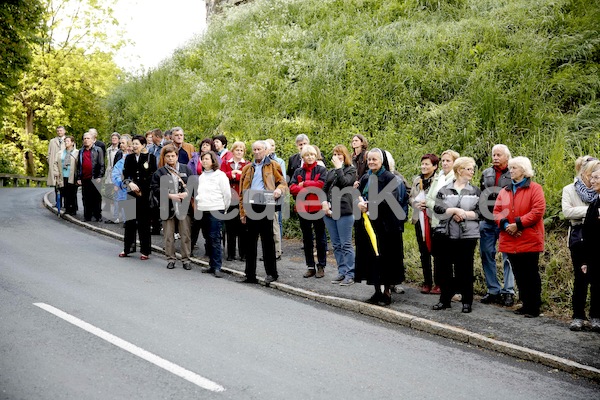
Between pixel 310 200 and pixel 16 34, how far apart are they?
1487cm

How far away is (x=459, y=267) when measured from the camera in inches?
347

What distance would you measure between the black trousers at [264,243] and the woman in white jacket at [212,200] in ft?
2.88

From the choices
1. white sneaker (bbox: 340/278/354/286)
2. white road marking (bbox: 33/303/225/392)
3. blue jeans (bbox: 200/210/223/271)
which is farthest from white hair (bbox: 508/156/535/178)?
blue jeans (bbox: 200/210/223/271)

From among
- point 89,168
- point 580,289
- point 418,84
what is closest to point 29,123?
point 89,168

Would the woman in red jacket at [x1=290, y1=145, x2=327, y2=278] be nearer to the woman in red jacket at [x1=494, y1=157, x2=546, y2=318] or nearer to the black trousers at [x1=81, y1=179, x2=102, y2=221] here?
the woman in red jacket at [x1=494, y1=157, x2=546, y2=318]

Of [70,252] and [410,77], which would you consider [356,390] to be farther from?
[410,77]

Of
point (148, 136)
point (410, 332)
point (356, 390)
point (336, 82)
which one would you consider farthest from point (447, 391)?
point (336, 82)

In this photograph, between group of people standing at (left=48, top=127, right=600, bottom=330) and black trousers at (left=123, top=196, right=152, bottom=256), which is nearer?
group of people standing at (left=48, top=127, right=600, bottom=330)

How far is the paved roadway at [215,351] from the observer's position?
561cm

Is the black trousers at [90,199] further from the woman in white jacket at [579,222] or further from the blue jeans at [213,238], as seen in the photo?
the woman in white jacket at [579,222]

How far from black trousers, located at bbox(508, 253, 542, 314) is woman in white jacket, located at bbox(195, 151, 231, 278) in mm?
5281

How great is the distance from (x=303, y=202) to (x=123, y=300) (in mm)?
3637

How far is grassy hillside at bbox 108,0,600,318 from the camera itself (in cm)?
1377

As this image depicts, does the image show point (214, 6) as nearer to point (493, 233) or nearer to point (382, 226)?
point (382, 226)
